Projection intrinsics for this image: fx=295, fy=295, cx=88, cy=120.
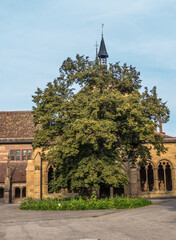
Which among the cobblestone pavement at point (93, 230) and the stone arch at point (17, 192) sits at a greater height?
the cobblestone pavement at point (93, 230)

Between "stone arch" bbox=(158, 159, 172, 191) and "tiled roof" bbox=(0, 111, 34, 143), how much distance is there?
16.4m

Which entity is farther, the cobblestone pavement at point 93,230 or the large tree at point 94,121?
the large tree at point 94,121

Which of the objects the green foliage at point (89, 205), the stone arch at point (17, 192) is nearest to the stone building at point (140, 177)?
the stone arch at point (17, 192)

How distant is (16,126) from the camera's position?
3988 centimetres

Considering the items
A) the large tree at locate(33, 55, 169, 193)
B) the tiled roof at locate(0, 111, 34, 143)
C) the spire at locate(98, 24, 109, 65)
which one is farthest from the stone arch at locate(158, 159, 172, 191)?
the spire at locate(98, 24, 109, 65)

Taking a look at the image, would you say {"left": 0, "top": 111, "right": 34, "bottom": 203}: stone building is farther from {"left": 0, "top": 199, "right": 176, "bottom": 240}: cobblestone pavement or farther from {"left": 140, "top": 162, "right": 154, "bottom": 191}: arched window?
{"left": 0, "top": 199, "right": 176, "bottom": 240}: cobblestone pavement

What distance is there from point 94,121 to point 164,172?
628 inches

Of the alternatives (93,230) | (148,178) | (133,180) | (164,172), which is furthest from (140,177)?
(93,230)

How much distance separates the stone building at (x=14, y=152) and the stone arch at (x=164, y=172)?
15.3 m

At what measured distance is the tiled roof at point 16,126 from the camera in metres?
38.0

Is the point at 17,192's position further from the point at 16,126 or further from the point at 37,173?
the point at 16,126

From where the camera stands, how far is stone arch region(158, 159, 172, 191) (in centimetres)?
3394

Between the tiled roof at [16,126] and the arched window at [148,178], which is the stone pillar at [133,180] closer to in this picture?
the arched window at [148,178]

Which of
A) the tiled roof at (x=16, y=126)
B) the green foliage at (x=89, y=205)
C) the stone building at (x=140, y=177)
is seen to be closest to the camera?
the green foliage at (x=89, y=205)
